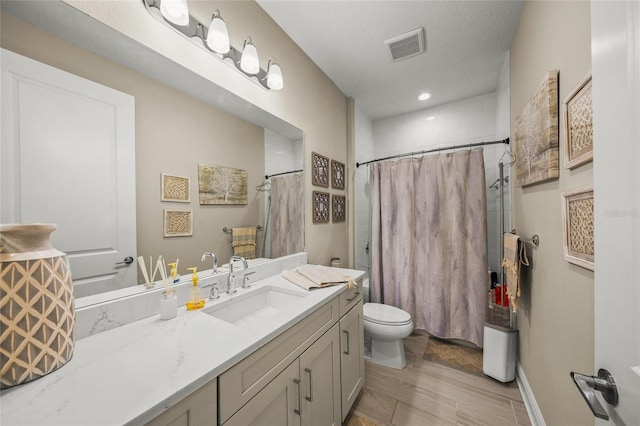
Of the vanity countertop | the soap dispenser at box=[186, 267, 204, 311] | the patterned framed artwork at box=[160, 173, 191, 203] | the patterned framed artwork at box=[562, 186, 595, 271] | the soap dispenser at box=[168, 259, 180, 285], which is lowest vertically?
the vanity countertop

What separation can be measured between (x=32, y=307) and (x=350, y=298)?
4.27 feet

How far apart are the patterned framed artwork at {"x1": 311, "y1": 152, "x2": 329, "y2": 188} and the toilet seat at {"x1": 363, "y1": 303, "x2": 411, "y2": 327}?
118cm

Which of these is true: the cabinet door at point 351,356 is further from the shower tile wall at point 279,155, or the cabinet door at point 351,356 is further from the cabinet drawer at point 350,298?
the shower tile wall at point 279,155

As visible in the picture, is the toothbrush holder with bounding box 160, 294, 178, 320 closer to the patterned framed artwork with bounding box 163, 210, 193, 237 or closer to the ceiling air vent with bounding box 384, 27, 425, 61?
the patterned framed artwork with bounding box 163, 210, 193, 237

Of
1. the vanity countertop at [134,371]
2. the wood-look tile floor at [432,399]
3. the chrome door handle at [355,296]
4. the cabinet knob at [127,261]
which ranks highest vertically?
the cabinet knob at [127,261]

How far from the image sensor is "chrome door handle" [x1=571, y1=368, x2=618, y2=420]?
1.45 feet

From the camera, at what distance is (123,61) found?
2.99 feet

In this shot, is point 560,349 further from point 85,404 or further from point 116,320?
point 116,320

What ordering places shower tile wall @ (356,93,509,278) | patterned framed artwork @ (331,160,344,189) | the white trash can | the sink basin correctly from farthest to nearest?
shower tile wall @ (356,93,509,278) → patterned framed artwork @ (331,160,344,189) → the white trash can → the sink basin

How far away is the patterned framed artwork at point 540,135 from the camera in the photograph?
1.04 meters

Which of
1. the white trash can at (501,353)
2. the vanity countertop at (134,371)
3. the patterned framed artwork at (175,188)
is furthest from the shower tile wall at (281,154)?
the white trash can at (501,353)

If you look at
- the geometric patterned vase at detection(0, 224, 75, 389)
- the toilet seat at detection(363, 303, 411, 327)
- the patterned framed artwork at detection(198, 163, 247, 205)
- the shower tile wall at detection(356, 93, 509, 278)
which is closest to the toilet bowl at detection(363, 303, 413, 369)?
the toilet seat at detection(363, 303, 411, 327)

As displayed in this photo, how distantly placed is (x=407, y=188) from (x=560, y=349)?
4.96 ft

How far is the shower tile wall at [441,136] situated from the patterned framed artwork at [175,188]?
188 cm
